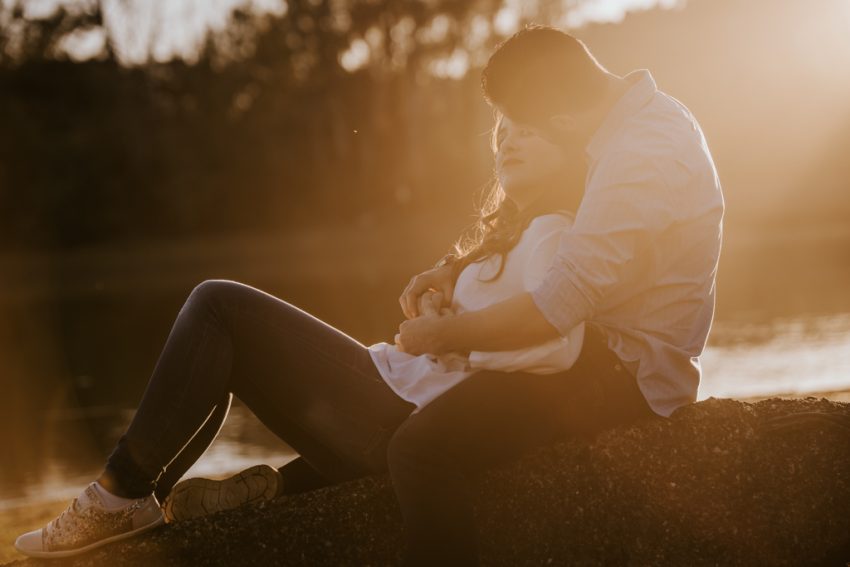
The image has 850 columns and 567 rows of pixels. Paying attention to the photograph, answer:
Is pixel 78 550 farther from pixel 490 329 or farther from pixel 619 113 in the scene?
pixel 619 113

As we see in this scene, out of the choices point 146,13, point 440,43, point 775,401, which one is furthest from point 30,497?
point 440,43

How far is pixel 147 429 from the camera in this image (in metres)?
3.05

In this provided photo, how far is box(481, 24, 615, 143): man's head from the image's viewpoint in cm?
293

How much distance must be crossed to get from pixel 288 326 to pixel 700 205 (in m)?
1.25

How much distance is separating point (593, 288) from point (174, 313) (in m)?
16.1

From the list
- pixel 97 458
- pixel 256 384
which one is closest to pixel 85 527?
pixel 256 384

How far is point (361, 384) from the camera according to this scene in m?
3.16

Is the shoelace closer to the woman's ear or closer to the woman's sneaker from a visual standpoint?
the woman's sneaker

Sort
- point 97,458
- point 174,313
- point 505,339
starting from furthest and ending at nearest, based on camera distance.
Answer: point 174,313, point 97,458, point 505,339

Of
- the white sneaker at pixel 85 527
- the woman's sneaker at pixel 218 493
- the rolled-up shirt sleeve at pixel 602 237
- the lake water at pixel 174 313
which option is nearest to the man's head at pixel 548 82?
the rolled-up shirt sleeve at pixel 602 237

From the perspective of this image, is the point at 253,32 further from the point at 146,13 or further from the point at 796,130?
the point at 796,130

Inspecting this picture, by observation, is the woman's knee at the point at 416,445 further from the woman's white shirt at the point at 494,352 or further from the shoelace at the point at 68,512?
the shoelace at the point at 68,512

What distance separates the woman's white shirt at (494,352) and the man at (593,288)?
53 millimetres

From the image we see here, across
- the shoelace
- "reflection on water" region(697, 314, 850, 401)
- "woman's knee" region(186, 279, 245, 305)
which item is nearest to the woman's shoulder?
"woman's knee" region(186, 279, 245, 305)
